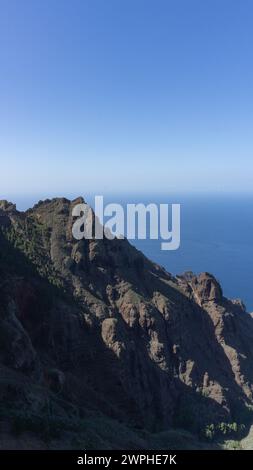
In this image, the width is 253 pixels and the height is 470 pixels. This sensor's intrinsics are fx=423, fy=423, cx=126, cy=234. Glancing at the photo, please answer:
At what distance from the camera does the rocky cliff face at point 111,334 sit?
38.9m

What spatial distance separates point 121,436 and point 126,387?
61.5 feet

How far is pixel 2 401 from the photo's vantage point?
85.3 ft

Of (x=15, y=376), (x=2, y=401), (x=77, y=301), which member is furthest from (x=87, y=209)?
(x=2, y=401)

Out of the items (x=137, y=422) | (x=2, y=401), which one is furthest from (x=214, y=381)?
(x=2, y=401)

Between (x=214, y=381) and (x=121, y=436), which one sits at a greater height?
(x=121, y=436)

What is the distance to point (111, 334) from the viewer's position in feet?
180

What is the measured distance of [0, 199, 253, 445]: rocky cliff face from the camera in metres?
38.9

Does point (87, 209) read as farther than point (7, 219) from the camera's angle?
Yes

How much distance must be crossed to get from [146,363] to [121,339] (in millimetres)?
6419

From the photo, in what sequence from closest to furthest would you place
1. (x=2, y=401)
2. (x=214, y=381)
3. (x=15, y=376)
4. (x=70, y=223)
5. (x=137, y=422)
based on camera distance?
(x=2, y=401) → (x=15, y=376) → (x=137, y=422) → (x=214, y=381) → (x=70, y=223)
